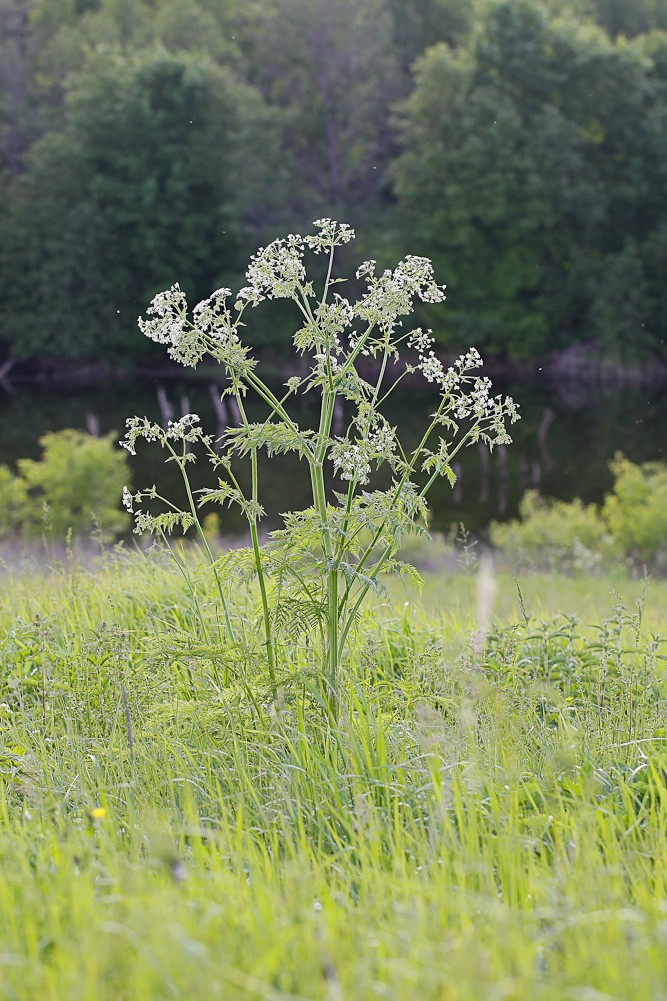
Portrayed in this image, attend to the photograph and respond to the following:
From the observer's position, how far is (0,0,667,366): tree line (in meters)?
38.3

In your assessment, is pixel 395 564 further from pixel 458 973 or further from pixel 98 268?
pixel 98 268

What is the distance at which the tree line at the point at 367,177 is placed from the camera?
38281 millimetres

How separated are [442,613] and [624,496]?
39.3 ft

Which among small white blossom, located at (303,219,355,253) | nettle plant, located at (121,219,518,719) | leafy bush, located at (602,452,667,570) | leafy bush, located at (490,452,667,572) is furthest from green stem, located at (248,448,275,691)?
leafy bush, located at (602,452,667,570)

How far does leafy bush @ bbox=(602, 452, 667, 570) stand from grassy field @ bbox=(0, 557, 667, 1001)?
10955 millimetres

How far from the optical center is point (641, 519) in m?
15.6

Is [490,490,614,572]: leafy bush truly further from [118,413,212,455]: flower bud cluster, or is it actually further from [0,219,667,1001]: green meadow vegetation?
[118,413,212,455]: flower bud cluster

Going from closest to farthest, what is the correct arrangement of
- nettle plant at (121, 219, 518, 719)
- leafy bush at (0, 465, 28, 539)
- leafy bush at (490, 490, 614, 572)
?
1. nettle plant at (121, 219, 518, 719)
2. leafy bush at (490, 490, 614, 572)
3. leafy bush at (0, 465, 28, 539)

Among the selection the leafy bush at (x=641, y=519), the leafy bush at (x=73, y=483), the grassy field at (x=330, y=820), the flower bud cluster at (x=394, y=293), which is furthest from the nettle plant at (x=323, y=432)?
the leafy bush at (x=73, y=483)

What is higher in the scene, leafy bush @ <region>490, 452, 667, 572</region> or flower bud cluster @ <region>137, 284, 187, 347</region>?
flower bud cluster @ <region>137, 284, 187, 347</region>

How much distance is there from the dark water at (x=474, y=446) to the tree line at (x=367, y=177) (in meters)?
3.74

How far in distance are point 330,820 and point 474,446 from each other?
26.3 meters

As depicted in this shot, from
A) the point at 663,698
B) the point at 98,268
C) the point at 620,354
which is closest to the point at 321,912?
the point at 663,698

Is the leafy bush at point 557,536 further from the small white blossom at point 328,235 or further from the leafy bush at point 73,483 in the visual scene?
the small white blossom at point 328,235
